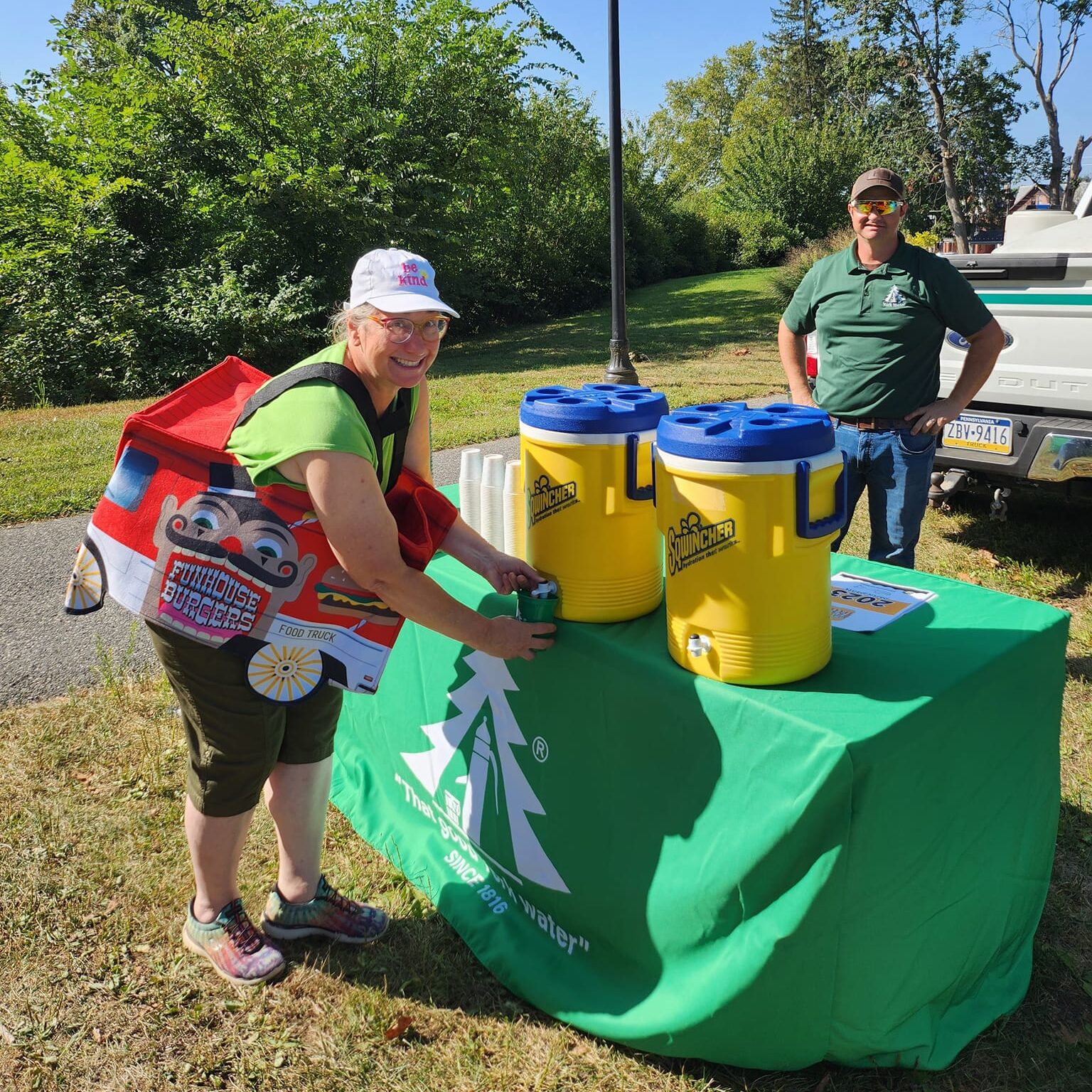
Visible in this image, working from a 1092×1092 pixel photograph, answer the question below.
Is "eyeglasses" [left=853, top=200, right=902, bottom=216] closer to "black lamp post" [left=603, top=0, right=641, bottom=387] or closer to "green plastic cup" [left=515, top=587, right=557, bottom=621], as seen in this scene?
"green plastic cup" [left=515, top=587, right=557, bottom=621]

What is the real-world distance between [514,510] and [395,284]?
75cm

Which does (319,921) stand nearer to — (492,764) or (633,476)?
(492,764)

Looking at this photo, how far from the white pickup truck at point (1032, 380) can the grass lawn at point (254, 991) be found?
1.02 m

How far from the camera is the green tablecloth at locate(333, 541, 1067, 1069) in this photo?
1.62m

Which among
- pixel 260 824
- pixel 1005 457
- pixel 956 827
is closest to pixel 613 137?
pixel 1005 457

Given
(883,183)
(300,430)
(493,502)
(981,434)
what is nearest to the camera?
(300,430)

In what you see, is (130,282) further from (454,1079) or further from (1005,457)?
(454,1079)

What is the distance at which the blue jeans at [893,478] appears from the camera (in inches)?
127

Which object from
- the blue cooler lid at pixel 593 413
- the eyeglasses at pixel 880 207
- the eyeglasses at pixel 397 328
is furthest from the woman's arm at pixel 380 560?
the eyeglasses at pixel 880 207

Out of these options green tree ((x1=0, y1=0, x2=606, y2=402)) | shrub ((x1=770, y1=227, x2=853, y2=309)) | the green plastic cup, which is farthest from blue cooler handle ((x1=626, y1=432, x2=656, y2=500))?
shrub ((x1=770, y1=227, x2=853, y2=309))

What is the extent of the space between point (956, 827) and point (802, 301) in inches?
90.6

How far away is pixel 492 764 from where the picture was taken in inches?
94.7

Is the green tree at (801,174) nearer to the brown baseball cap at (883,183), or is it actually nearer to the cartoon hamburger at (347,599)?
the brown baseball cap at (883,183)

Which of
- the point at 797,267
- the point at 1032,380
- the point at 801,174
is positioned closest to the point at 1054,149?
the point at 801,174
